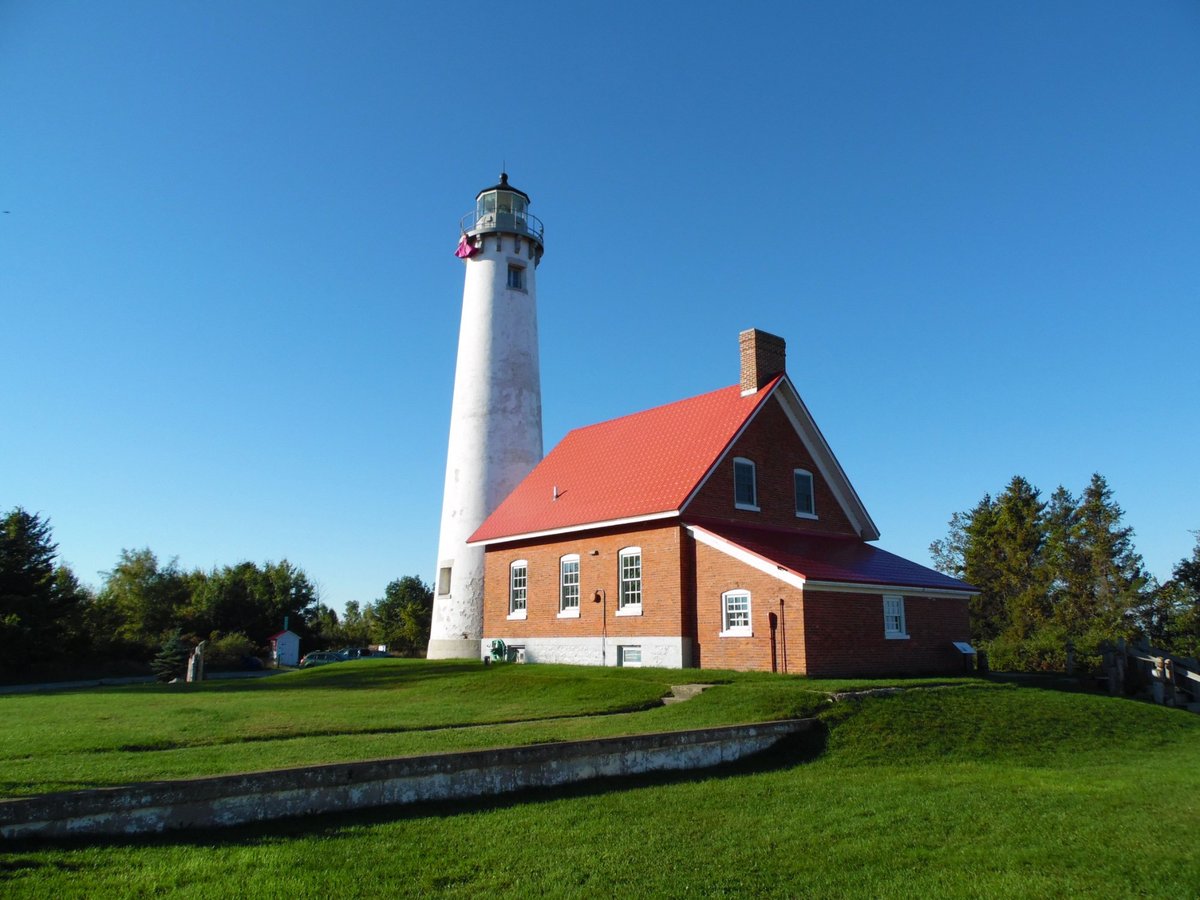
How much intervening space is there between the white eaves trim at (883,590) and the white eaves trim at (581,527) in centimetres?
457

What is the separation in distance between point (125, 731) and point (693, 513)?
15.1 meters

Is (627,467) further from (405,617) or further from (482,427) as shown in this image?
(405,617)

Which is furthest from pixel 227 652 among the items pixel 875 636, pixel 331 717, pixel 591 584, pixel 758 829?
pixel 758 829

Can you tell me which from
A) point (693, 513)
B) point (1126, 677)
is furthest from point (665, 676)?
point (1126, 677)

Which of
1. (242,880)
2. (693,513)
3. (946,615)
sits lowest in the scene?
(242,880)

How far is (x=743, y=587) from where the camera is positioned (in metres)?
22.2

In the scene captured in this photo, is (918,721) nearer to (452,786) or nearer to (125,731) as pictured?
(452,786)

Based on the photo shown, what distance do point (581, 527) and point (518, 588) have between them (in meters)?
4.65

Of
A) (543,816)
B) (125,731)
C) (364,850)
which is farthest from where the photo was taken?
(125,731)

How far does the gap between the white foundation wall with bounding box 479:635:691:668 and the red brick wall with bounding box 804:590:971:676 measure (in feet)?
12.9

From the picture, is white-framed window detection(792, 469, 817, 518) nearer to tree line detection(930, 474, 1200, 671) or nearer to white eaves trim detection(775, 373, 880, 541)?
white eaves trim detection(775, 373, 880, 541)

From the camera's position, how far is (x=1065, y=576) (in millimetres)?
49688

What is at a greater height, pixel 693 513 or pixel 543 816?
pixel 693 513

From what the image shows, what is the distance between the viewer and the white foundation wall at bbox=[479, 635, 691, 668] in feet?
76.7
